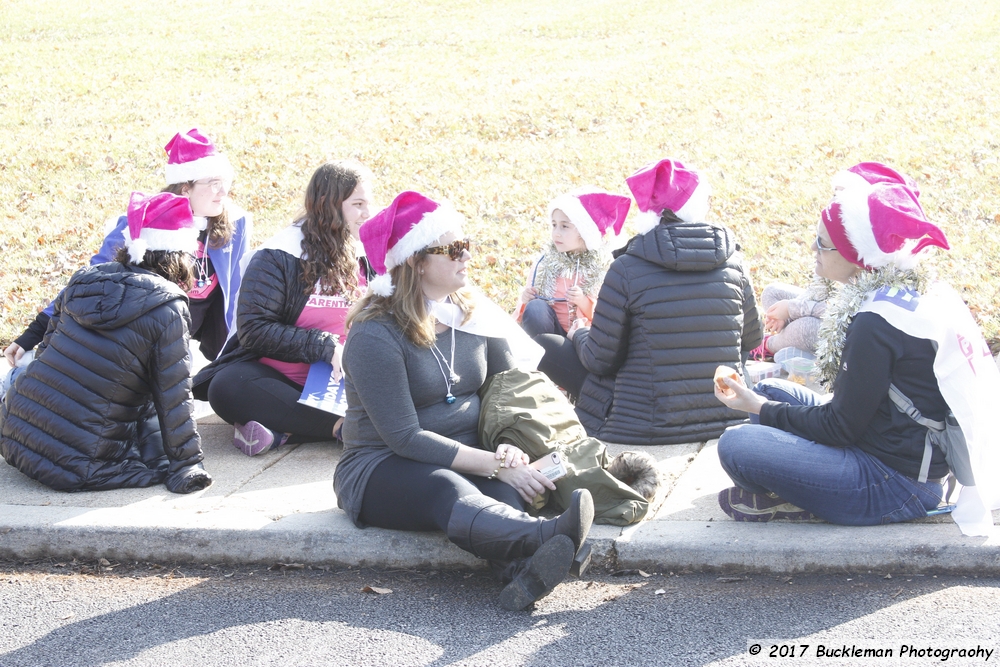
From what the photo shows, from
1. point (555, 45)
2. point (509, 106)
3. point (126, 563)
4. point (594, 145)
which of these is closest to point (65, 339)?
point (126, 563)

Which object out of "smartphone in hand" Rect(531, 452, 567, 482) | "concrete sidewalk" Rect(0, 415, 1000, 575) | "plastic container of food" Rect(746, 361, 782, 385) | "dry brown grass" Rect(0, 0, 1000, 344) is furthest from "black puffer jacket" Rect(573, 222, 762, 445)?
"dry brown grass" Rect(0, 0, 1000, 344)

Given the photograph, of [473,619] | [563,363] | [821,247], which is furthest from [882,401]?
[563,363]

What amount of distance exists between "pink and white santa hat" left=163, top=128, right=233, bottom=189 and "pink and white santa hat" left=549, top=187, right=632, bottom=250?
6.15 feet

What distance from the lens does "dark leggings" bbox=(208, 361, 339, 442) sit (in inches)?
204

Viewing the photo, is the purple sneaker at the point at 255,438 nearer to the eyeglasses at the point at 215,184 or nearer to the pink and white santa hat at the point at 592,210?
the eyeglasses at the point at 215,184

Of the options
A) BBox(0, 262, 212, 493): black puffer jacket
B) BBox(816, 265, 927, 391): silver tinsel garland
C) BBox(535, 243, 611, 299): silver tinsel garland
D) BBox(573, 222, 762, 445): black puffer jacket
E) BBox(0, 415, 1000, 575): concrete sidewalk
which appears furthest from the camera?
BBox(535, 243, 611, 299): silver tinsel garland

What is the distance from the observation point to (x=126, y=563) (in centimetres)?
418

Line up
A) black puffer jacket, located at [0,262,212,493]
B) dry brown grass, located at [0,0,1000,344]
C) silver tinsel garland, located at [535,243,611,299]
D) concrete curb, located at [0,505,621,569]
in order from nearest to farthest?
concrete curb, located at [0,505,621,569] < black puffer jacket, located at [0,262,212,493] < silver tinsel garland, located at [535,243,611,299] < dry brown grass, located at [0,0,1000,344]

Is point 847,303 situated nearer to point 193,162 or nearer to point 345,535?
point 345,535

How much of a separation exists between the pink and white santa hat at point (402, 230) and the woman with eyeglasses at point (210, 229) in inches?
79.8

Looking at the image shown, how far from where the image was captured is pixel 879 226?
11.8ft

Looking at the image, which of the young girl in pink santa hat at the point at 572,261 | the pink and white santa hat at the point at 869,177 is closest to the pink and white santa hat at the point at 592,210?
the young girl in pink santa hat at the point at 572,261

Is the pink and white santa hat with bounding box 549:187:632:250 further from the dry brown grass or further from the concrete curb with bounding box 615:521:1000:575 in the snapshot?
the dry brown grass

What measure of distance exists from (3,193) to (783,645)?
10.7 meters
